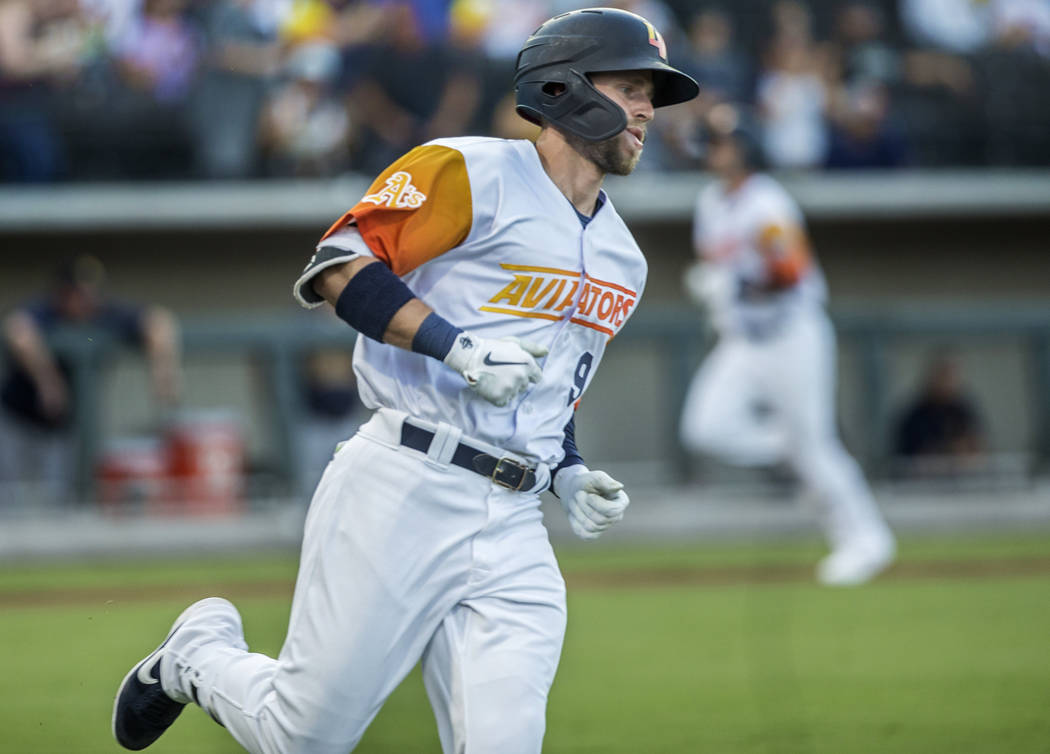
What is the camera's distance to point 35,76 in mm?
12836

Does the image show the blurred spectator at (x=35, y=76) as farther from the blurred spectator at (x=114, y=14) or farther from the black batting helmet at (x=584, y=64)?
the black batting helmet at (x=584, y=64)

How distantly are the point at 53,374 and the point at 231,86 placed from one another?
3073 mm

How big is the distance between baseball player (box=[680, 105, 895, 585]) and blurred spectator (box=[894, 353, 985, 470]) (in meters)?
3.44

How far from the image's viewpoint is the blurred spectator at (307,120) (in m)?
13.2

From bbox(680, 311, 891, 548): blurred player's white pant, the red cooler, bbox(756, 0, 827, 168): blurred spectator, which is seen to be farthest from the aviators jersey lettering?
bbox(756, 0, 827, 168): blurred spectator

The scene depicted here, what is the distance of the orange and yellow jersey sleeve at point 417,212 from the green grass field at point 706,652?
2085 millimetres

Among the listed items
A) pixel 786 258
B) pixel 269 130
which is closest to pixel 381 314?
pixel 786 258

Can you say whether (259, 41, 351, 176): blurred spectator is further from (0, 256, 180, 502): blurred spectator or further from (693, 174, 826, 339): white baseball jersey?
(693, 174, 826, 339): white baseball jersey

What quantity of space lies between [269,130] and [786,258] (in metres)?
5.95

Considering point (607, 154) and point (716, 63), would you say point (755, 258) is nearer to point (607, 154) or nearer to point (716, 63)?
point (716, 63)

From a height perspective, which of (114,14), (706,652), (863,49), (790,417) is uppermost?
(863,49)

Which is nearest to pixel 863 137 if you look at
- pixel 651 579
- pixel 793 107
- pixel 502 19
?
pixel 793 107

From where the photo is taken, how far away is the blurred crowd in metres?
13.0

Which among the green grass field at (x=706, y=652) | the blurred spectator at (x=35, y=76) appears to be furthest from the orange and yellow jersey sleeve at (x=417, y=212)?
the blurred spectator at (x=35, y=76)
